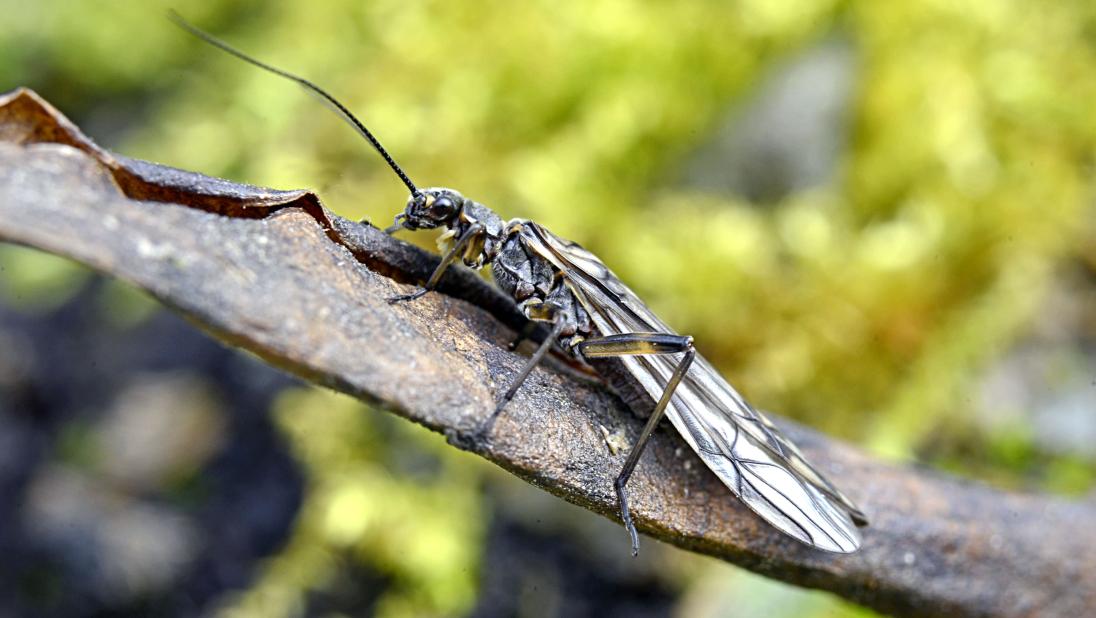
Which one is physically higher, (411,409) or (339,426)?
(339,426)

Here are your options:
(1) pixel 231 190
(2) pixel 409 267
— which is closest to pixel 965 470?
(2) pixel 409 267

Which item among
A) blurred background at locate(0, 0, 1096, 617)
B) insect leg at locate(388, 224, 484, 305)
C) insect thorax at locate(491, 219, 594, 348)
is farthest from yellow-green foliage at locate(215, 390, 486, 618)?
insect leg at locate(388, 224, 484, 305)

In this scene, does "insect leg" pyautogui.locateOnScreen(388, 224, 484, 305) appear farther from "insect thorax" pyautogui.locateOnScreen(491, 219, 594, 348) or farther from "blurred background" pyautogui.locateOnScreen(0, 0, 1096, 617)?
"blurred background" pyautogui.locateOnScreen(0, 0, 1096, 617)

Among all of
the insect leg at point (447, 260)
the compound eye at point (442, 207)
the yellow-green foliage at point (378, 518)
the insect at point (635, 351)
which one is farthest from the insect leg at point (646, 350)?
the yellow-green foliage at point (378, 518)

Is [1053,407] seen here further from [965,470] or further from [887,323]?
[887,323]

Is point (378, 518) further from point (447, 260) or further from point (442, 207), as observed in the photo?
point (447, 260)

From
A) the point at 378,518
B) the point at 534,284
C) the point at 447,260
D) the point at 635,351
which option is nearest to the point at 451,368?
the point at 447,260

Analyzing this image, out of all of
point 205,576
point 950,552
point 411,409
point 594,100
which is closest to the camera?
point 411,409
